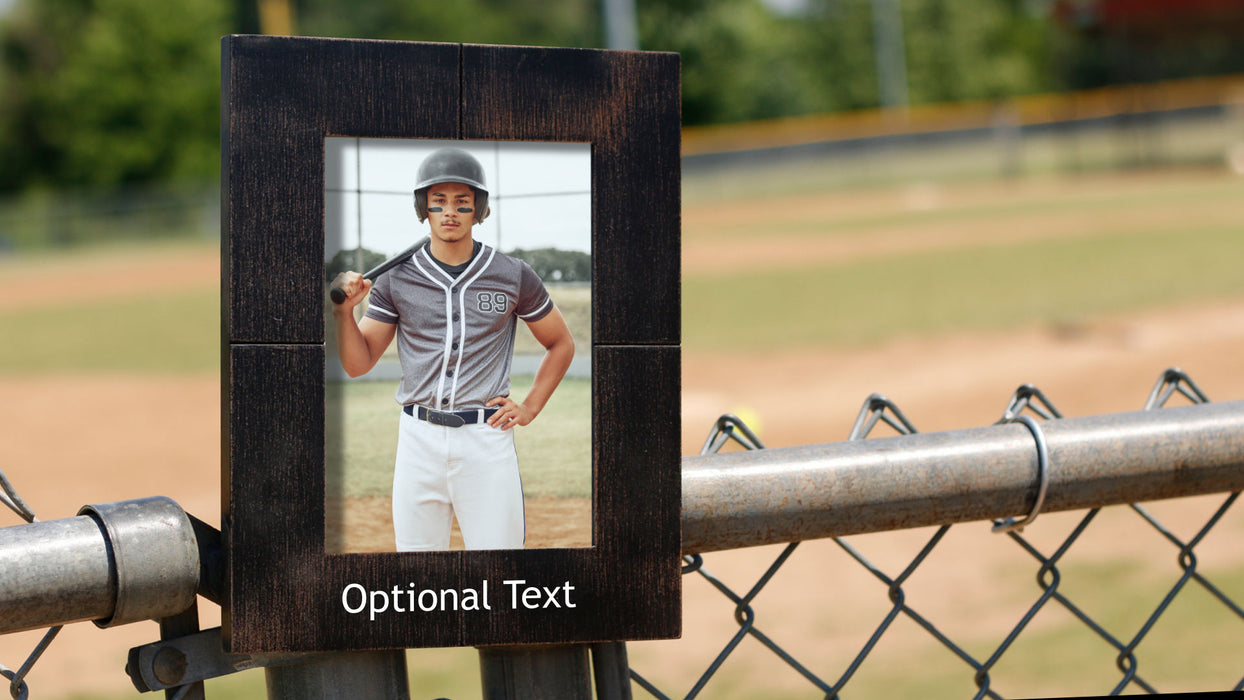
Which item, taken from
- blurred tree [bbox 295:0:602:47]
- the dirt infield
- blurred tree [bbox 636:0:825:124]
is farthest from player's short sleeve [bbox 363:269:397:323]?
blurred tree [bbox 295:0:602:47]

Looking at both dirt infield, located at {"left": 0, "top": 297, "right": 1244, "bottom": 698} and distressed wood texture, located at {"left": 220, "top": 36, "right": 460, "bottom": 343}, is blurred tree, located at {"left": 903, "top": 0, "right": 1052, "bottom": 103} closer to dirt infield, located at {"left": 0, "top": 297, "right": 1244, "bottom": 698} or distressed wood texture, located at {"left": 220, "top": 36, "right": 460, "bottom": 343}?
dirt infield, located at {"left": 0, "top": 297, "right": 1244, "bottom": 698}

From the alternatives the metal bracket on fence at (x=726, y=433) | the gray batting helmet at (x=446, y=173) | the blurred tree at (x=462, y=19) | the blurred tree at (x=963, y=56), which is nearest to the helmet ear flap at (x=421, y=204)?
the gray batting helmet at (x=446, y=173)

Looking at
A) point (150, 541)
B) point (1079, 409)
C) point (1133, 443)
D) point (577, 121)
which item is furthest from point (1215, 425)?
point (1079, 409)

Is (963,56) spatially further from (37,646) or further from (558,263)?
(37,646)

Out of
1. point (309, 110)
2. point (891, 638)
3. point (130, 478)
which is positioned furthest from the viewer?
point (130, 478)

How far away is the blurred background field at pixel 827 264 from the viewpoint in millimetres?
4551

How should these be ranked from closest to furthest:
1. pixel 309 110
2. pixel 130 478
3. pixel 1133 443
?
pixel 309 110
pixel 1133 443
pixel 130 478

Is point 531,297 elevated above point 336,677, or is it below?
above

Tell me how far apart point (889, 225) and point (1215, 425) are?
22330mm

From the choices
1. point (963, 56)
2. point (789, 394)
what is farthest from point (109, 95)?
point (789, 394)

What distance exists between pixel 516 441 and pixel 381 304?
0.14m

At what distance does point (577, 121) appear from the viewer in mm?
906

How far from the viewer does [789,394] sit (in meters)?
10.2

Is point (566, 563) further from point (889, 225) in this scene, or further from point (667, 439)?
point (889, 225)
